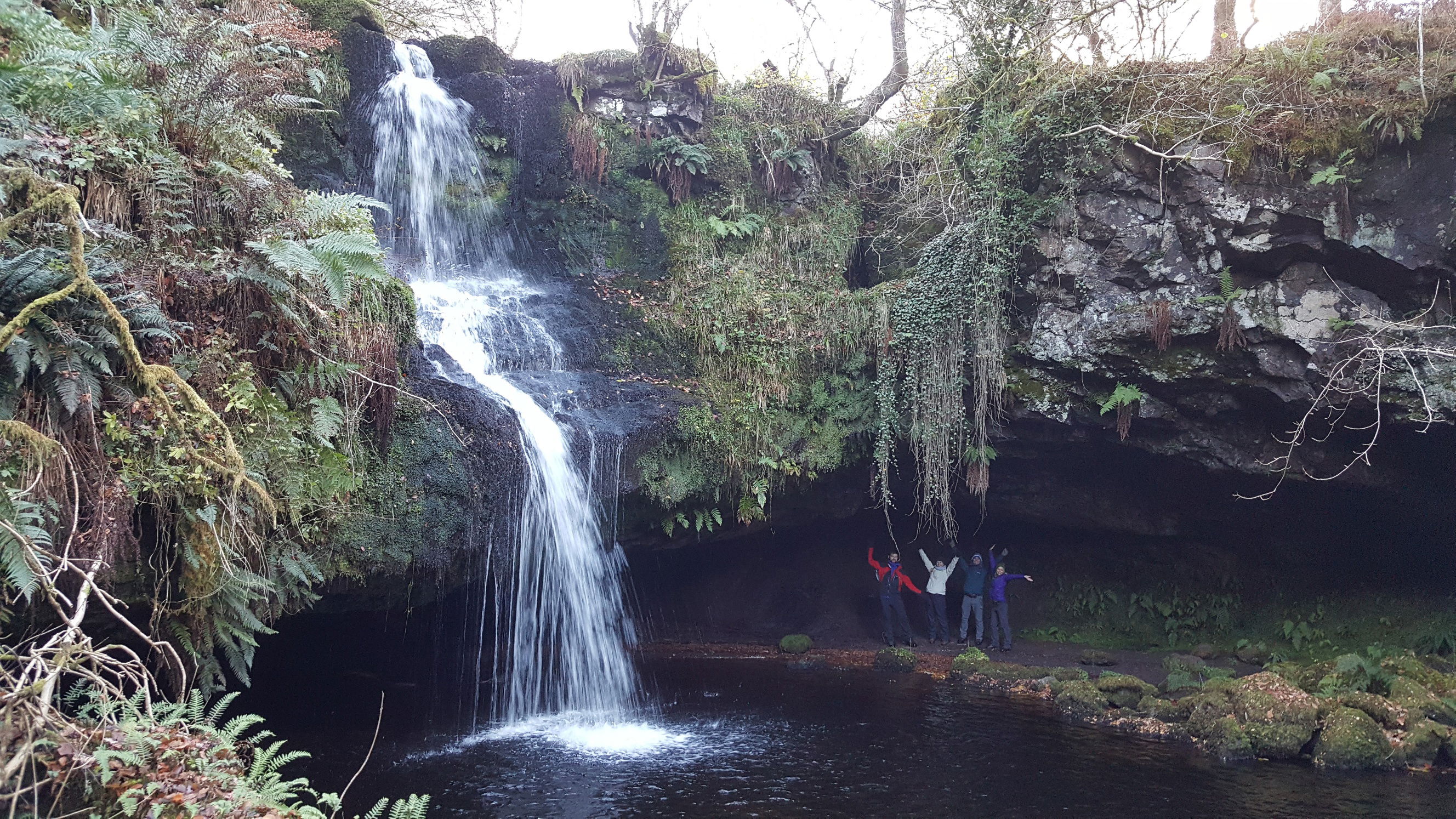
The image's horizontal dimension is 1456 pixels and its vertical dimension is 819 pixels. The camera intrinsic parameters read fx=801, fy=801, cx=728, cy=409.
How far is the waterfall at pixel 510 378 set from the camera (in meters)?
9.31

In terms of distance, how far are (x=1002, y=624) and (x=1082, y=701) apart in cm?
352

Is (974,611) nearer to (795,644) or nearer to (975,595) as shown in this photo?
(975,595)

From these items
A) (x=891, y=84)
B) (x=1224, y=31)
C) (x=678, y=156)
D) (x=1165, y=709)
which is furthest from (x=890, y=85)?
(x=1165, y=709)

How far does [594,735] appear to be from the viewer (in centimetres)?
886

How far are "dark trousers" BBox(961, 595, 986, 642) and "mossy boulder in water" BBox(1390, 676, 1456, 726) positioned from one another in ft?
18.6

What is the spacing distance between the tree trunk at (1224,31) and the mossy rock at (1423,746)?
27.7ft

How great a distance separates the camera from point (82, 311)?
552 cm

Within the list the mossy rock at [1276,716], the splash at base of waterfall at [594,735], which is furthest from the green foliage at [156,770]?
the mossy rock at [1276,716]

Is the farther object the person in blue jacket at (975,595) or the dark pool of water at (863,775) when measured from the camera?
the person in blue jacket at (975,595)

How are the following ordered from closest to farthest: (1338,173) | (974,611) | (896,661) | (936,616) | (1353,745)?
(1353,745) < (1338,173) < (896,661) < (974,611) < (936,616)

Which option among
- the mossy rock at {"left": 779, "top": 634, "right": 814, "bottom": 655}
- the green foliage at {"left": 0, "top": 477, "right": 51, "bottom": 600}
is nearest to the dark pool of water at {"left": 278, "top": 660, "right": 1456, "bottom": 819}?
the green foliage at {"left": 0, "top": 477, "right": 51, "bottom": 600}

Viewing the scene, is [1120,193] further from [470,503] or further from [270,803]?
[270,803]

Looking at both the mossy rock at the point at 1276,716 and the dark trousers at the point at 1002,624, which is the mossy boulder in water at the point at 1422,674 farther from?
the dark trousers at the point at 1002,624

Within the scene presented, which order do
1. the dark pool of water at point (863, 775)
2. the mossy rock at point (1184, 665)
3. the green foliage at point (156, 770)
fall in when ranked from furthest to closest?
the mossy rock at point (1184, 665), the dark pool of water at point (863, 775), the green foliage at point (156, 770)
